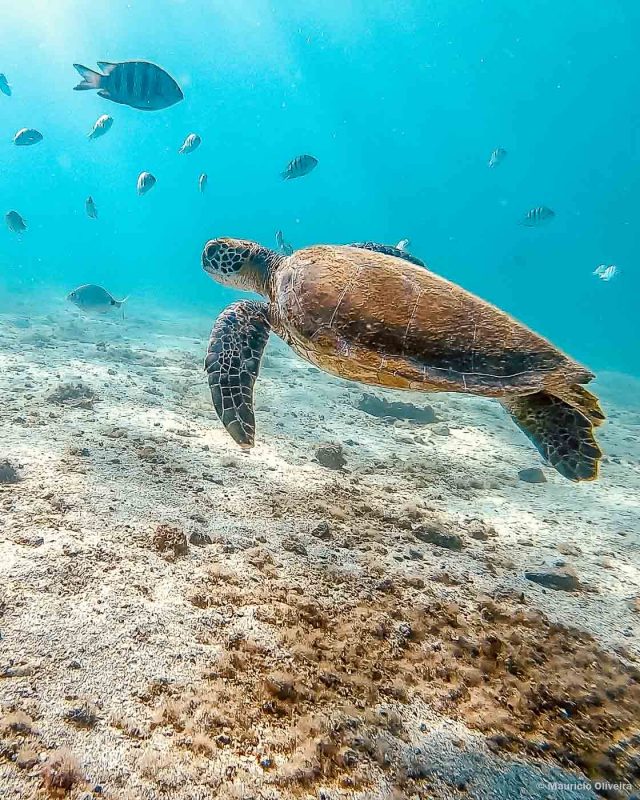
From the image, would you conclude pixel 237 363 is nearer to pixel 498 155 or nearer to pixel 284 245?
pixel 284 245

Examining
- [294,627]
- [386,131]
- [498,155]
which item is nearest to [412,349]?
[294,627]

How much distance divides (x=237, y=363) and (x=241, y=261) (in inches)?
72.1

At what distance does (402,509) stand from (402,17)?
8611 cm

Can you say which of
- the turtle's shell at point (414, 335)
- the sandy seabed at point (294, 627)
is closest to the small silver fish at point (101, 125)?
the sandy seabed at point (294, 627)

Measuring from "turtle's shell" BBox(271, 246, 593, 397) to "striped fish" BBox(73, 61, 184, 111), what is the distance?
15.5 ft

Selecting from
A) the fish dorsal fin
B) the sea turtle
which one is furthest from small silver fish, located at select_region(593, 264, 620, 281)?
the fish dorsal fin

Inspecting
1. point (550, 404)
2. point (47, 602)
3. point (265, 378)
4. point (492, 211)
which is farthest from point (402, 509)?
point (492, 211)

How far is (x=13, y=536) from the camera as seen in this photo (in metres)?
2.70

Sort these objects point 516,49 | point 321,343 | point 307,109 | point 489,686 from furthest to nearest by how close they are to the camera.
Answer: point 307,109 < point 516,49 < point 321,343 < point 489,686

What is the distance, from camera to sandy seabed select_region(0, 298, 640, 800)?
166 centimetres

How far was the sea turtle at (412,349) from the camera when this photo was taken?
3.32 m

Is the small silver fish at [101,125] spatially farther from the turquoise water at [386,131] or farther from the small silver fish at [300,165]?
the turquoise water at [386,131]

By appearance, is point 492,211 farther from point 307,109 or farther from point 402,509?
point 402,509

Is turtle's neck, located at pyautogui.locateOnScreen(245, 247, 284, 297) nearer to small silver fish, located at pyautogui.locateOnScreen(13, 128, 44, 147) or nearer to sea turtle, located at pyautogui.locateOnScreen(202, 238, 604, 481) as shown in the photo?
sea turtle, located at pyautogui.locateOnScreen(202, 238, 604, 481)
